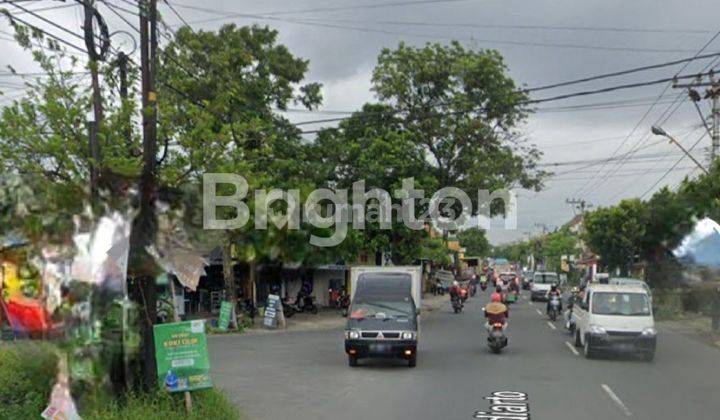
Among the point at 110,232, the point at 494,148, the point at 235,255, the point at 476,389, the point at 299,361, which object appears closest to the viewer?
the point at 110,232

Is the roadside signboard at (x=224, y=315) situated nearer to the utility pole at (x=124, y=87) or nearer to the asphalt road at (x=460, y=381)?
the asphalt road at (x=460, y=381)

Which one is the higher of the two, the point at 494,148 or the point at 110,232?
the point at 494,148

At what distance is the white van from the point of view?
18.2 m

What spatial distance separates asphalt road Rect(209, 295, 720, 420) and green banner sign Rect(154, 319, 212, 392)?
6.06 feet

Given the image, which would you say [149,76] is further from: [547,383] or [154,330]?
[547,383]

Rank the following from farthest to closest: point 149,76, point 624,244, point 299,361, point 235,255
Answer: point 624,244 → point 235,255 → point 299,361 → point 149,76

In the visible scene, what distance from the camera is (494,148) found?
122 feet

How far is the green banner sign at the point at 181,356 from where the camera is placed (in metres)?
9.59

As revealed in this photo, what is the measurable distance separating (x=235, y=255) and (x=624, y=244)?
84.6ft

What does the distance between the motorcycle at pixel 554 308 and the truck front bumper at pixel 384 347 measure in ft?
57.2

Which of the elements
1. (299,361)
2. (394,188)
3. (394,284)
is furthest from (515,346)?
(394,188)

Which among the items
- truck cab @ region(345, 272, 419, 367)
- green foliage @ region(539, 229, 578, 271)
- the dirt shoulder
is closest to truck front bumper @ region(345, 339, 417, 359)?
truck cab @ region(345, 272, 419, 367)

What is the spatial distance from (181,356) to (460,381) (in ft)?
22.6

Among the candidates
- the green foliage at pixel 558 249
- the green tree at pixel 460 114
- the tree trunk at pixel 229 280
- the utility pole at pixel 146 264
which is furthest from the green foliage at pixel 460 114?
the green foliage at pixel 558 249
